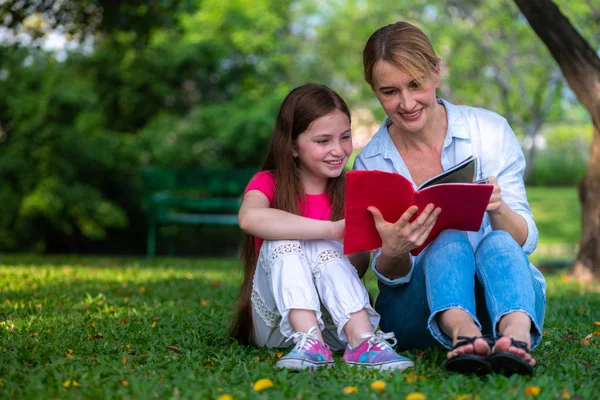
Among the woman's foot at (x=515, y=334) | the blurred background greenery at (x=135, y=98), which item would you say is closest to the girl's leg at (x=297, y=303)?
the woman's foot at (x=515, y=334)

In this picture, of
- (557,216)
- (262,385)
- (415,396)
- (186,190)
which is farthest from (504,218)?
(557,216)

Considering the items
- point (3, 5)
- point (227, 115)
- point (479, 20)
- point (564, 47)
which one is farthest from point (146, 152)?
point (564, 47)

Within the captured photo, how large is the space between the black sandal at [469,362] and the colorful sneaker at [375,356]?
20 centimetres

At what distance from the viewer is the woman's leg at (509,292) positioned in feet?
8.25

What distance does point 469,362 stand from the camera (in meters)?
2.50

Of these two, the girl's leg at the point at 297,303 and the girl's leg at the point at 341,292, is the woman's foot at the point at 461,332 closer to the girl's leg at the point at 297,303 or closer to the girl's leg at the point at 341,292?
the girl's leg at the point at 341,292

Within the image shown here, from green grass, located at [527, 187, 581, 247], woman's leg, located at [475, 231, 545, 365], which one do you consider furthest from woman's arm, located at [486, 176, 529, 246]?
green grass, located at [527, 187, 581, 247]

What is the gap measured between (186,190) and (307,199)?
24.4 ft

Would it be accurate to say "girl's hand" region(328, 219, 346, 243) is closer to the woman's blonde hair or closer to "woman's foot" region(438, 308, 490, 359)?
"woman's foot" region(438, 308, 490, 359)

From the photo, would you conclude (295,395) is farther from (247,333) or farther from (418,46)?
(418,46)

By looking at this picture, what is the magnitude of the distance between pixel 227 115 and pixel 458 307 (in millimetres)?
8743

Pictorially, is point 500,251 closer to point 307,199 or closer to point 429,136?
point 429,136

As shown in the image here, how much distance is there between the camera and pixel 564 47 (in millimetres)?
5992

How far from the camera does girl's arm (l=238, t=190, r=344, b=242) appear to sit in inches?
113
